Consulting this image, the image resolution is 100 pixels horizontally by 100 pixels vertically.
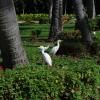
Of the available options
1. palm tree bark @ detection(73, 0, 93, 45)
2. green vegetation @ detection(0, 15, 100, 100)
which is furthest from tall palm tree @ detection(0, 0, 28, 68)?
palm tree bark @ detection(73, 0, 93, 45)

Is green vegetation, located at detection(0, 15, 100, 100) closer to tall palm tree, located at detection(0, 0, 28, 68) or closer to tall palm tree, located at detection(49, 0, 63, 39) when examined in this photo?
tall palm tree, located at detection(0, 0, 28, 68)

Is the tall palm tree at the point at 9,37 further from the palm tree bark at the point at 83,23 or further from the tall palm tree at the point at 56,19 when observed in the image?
the tall palm tree at the point at 56,19

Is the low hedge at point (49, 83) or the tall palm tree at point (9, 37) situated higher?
the tall palm tree at point (9, 37)

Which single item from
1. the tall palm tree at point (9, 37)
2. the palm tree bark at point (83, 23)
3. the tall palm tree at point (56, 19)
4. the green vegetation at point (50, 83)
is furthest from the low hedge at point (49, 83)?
the tall palm tree at point (56, 19)

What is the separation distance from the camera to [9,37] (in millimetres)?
8789

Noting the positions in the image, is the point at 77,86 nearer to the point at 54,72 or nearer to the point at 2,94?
the point at 54,72

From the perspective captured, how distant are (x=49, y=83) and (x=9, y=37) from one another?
172cm

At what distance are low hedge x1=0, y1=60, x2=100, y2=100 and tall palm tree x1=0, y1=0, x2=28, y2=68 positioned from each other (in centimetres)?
59

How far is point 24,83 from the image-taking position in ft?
24.0

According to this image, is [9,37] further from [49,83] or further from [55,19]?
[55,19]

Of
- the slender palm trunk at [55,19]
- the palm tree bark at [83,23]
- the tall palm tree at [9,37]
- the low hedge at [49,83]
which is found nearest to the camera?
the low hedge at [49,83]

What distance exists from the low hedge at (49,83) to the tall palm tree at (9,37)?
1.95 feet

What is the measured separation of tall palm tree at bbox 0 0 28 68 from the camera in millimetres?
8688

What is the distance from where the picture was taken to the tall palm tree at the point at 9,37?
869cm
